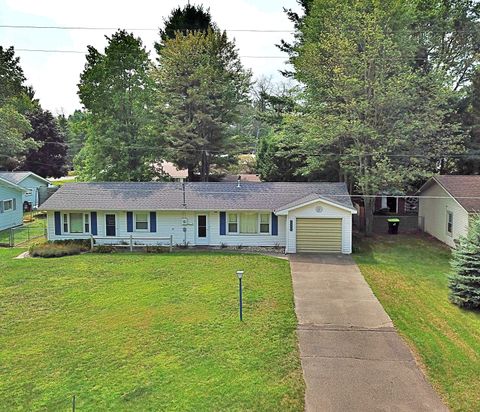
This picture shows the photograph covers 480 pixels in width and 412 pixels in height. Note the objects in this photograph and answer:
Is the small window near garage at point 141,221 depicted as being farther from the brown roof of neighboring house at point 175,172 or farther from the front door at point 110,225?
the brown roof of neighboring house at point 175,172

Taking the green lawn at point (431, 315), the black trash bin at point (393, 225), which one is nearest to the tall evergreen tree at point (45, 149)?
the black trash bin at point (393, 225)

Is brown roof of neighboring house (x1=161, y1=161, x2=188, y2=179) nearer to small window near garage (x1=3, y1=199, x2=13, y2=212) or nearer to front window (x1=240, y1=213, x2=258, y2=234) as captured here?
small window near garage (x1=3, y1=199, x2=13, y2=212)

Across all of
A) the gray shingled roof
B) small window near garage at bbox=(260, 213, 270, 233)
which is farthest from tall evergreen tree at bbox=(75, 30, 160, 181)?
small window near garage at bbox=(260, 213, 270, 233)

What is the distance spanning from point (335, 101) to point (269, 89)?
33.3m

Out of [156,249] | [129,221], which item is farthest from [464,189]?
[129,221]

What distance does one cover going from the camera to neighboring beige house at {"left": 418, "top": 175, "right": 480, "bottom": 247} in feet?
64.6

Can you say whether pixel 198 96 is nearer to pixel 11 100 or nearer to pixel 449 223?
pixel 11 100

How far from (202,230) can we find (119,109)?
13.8 metres

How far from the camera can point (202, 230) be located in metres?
21.9

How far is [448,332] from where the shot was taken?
432 inches

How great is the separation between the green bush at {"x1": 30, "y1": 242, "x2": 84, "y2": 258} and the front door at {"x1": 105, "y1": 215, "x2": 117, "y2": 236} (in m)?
1.63

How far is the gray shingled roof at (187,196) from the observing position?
70.7ft

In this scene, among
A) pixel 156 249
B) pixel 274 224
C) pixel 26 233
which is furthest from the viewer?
pixel 26 233

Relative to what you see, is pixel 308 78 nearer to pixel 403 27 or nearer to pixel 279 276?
pixel 403 27
